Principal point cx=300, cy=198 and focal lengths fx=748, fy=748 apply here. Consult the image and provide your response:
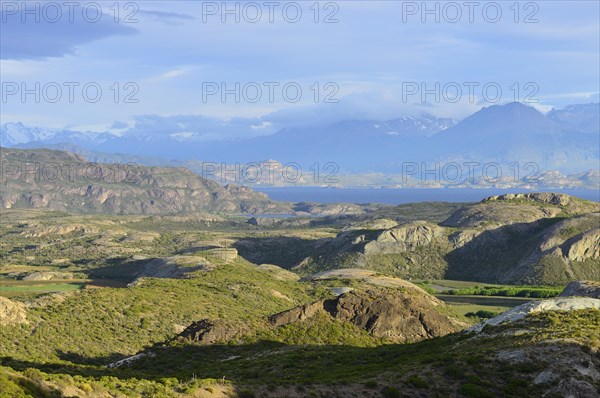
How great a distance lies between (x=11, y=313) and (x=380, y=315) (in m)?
49.5

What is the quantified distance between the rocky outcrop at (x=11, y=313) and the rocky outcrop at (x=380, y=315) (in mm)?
34805

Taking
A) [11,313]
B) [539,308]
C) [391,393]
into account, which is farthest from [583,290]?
[391,393]

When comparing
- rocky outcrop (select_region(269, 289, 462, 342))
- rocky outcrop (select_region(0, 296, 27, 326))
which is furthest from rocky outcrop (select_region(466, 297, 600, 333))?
rocky outcrop (select_region(0, 296, 27, 326))

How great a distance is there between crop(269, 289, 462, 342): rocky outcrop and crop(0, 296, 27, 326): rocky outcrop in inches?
1370

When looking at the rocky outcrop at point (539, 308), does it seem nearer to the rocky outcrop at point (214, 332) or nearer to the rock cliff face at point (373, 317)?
the rock cliff face at point (373, 317)

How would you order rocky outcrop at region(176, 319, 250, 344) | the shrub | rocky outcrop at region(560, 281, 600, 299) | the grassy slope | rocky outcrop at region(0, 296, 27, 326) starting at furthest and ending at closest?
rocky outcrop at region(560, 281, 600, 299) < rocky outcrop at region(0, 296, 27, 326) < rocky outcrop at region(176, 319, 250, 344) < the grassy slope < the shrub

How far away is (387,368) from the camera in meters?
62.9

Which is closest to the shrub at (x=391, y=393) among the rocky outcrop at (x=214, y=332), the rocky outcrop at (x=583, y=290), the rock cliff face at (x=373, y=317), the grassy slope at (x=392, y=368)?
the grassy slope at (x=392, y=368)

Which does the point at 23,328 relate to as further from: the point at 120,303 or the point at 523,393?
the point at 523,393

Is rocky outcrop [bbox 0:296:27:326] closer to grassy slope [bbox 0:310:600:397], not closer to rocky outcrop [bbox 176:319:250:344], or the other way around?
grassy slope [bbox 0:310:600:397]

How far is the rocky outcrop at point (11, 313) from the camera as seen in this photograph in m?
99.1

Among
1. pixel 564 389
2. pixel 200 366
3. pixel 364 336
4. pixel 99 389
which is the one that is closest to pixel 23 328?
pixel 200 366

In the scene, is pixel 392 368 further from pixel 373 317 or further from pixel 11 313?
pixel 11 313

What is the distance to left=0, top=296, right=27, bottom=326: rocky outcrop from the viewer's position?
99125 millimetres
